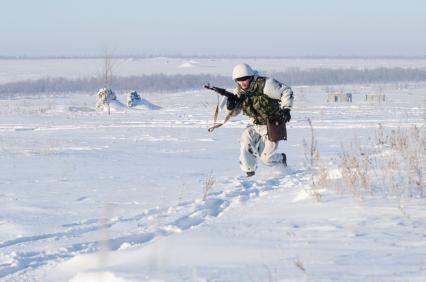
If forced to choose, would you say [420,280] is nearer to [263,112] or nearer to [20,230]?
[20,230]

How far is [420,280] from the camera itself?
3.37m

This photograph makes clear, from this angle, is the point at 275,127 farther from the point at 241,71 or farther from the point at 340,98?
the point at 340,98

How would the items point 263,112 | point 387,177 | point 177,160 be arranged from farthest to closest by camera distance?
point 177,160
point 263,112
point 387,177

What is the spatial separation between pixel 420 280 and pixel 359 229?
159cm

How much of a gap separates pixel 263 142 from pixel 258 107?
24.8 inches

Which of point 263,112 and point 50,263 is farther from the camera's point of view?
point 263,112

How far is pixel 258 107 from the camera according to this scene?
9.47 metres

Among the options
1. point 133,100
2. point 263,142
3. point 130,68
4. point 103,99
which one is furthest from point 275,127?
point 130,68

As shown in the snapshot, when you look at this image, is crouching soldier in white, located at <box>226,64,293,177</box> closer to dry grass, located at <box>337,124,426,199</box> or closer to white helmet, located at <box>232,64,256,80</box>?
white helmet, located at <box>232,64,256,80</box>

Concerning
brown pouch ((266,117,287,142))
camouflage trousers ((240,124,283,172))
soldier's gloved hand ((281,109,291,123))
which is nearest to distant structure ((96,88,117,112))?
camouflage trousers ((240,124,283,172))

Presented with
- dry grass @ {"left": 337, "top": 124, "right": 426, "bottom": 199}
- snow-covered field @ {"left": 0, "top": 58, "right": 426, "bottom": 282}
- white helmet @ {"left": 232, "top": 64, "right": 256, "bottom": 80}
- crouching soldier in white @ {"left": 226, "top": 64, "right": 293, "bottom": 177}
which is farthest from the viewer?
crouching soldier in white @ {"left": 226, "top": 64, "right": 293, "bottom": 177}

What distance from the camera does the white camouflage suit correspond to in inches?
366

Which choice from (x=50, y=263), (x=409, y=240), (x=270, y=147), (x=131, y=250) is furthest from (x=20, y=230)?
(x=270, y=147)

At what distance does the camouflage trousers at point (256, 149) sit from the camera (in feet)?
31.5
